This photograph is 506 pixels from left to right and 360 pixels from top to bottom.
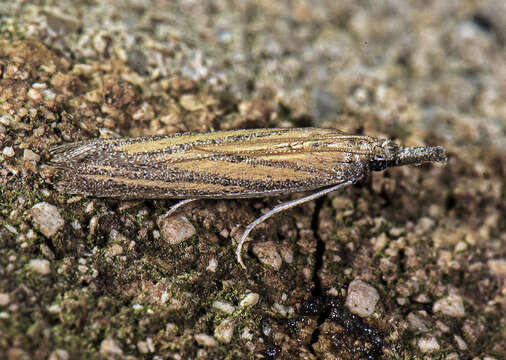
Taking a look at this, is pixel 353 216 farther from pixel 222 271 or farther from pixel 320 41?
pixel 320 41

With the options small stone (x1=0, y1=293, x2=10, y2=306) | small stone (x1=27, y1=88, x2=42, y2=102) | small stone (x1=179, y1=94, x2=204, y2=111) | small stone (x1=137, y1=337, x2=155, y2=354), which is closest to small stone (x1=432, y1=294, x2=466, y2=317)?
small stone (x1=137, y1=337, x2=155, y2=354)

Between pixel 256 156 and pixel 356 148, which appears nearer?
pixel 256 156

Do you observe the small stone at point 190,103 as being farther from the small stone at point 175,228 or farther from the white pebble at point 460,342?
the white pebble at point 460,342

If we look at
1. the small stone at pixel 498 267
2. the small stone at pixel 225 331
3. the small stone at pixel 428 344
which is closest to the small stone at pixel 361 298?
the small stone at pixel 428 344

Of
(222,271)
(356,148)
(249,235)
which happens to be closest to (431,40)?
(356,148)

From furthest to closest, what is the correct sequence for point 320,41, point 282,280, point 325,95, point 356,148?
point 320,41, point 325,95, point 356,148, point 282,280

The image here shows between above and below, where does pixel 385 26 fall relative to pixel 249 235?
above
